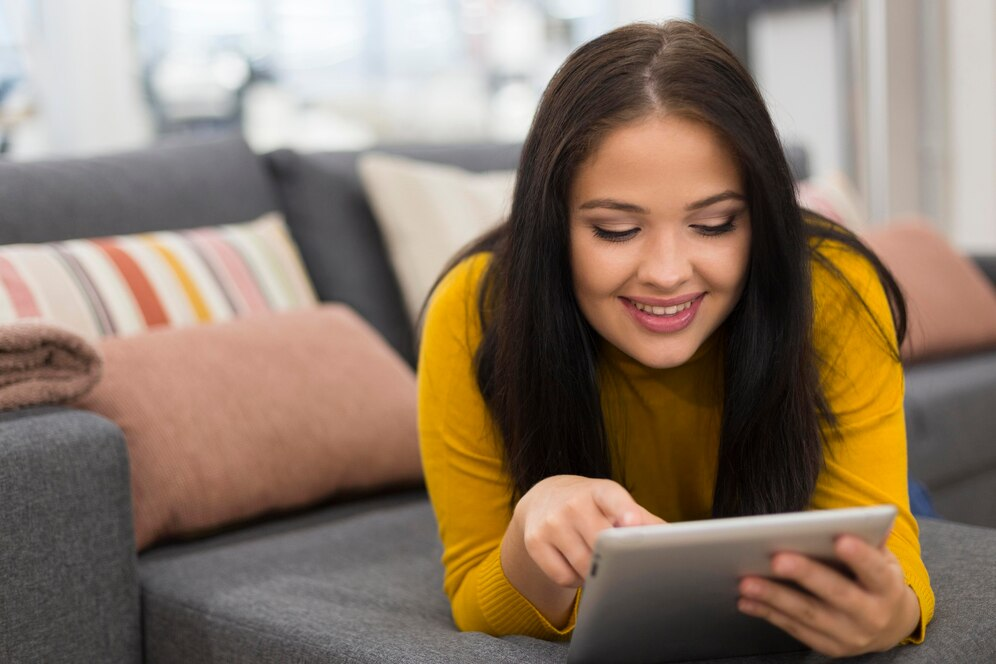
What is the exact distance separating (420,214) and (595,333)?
106 cm

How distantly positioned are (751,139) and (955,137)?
12.6 feet

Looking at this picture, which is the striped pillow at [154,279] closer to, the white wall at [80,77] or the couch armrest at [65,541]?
the couch armrest at [65,541]

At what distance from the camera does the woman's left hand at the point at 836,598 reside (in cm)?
80

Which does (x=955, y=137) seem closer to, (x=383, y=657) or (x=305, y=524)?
(x=305, y=524)

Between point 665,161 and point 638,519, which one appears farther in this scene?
point 665,161

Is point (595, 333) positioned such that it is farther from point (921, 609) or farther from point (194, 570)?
point (194, 570)

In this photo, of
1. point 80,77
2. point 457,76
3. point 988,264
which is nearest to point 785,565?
point 988,264

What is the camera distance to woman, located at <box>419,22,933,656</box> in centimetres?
99

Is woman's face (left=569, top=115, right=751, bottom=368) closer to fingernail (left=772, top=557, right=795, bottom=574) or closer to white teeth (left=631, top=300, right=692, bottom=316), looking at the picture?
white teeth (left=631, top=300, right=692, bottom=316)

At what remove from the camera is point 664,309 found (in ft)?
3.38

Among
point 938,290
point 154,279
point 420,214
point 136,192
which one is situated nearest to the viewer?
point 154,279

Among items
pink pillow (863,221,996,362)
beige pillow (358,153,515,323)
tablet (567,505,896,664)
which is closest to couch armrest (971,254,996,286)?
pink pillow (863,221,996,362)

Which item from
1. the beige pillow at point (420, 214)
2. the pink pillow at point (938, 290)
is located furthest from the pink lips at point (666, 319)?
the pink pillow at point (938, 290)

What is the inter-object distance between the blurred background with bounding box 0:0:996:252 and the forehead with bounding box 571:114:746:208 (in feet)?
6.00
